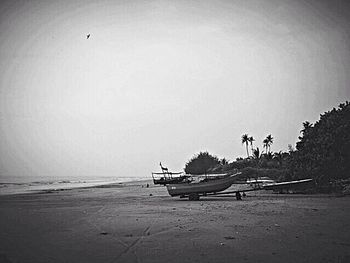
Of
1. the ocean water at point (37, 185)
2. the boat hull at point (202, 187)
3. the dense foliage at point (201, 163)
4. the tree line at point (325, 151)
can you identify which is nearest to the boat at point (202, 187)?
the boat hull at point (202, 187)

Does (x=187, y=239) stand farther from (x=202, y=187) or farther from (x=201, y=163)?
(x=201, y=163)

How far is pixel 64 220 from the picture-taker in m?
14.4

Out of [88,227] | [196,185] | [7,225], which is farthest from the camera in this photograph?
[196,185]

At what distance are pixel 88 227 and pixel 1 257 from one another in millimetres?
4555

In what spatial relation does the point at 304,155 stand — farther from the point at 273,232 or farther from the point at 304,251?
the point at 304,251

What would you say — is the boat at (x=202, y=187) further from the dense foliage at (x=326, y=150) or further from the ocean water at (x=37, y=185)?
the ocean water at (x=37, y=185)

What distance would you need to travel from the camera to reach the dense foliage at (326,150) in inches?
1040

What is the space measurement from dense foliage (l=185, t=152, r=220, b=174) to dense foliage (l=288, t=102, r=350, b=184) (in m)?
77.9

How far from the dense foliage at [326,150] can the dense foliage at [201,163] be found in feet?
256

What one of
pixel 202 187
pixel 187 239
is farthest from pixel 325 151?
pixel 187 239

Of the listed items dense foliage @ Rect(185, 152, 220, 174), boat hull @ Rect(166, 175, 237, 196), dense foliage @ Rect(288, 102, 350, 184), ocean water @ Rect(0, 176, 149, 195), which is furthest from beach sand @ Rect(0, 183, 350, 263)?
dense foliage @ Rect(185, 152, 220, 174)

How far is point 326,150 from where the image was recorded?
88.3 feet

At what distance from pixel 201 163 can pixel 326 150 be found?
8509 cm

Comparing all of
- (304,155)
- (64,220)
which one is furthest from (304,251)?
(304,155)
